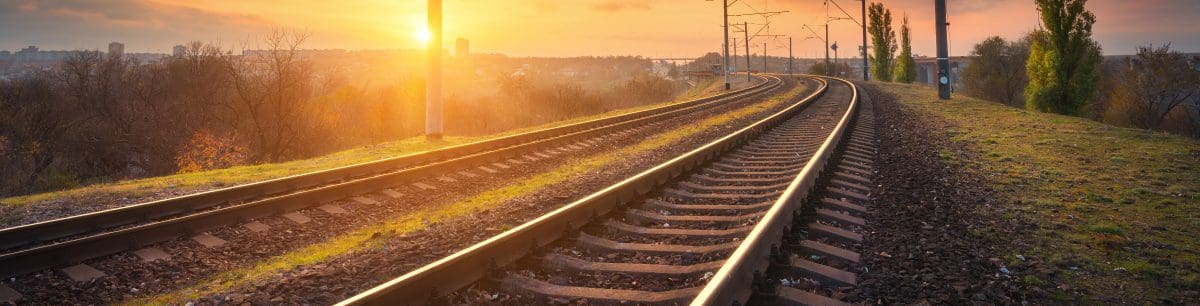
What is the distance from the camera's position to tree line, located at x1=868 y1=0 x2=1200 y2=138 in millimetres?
28156

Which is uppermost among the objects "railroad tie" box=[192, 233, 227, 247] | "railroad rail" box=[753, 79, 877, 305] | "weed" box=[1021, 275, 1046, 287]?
"railroad rail" box=[753, 79, 877, 305]

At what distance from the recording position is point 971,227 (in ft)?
19.8

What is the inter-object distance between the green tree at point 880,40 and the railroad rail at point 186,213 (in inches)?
2212

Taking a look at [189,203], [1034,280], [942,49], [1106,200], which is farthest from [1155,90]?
[189,203]

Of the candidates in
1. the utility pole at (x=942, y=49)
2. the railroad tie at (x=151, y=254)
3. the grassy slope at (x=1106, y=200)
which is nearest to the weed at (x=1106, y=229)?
the grassy slope at (x=1106, y=200)

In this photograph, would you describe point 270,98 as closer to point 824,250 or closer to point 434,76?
point 434,76

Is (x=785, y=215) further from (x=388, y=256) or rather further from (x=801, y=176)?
(x=388, y=256)

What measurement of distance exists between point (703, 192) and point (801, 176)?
1.32 m

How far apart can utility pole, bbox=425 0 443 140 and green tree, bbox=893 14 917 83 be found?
162ft

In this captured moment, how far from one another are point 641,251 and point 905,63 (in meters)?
58.3

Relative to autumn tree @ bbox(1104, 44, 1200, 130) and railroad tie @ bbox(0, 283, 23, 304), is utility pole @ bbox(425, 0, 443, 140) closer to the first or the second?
railroad tie @ bbox(0, 283, 23, 304)

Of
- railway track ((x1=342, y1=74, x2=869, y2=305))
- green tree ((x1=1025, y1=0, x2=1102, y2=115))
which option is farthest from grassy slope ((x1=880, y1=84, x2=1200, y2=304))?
green tree ((x1=1025, y1=0, x2=1102, y2=115))

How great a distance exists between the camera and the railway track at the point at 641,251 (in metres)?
3.82

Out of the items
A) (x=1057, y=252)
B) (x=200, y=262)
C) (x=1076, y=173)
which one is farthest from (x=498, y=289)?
(x=1076, y=173)
